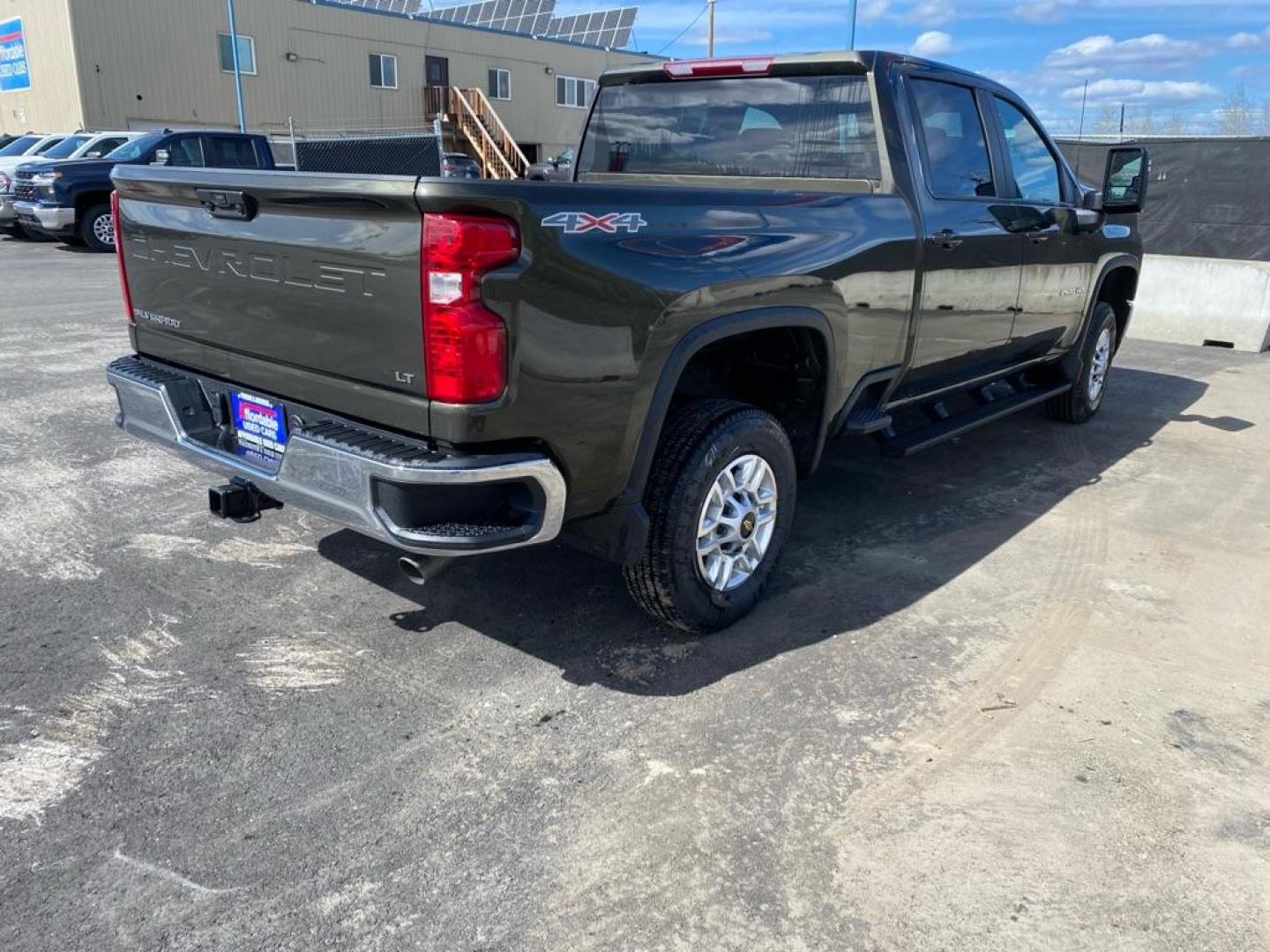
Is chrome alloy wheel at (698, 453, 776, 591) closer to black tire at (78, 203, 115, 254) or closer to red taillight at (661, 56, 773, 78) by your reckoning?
red taillight at (661, 56, 773, 78)

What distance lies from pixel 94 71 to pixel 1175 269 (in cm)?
2617

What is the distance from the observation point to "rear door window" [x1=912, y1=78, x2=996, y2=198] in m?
4.36

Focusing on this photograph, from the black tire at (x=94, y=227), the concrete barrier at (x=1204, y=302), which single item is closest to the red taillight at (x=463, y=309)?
the concrete barrier at (x=1204, y=302)

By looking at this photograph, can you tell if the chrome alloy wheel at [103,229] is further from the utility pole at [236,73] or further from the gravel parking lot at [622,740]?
the gravel parking lot at [622,740]

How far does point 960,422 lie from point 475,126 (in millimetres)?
32803

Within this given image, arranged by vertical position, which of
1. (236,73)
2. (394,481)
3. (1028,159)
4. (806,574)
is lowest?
(806,574)

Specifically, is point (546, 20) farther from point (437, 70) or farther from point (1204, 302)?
point (1204, 302)

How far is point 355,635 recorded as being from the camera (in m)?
3.56

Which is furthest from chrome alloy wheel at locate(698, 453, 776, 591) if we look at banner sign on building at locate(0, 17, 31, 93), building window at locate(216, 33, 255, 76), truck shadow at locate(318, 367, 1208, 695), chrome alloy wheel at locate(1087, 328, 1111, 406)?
banner sign on building at locate(0, 17, 31, 93)

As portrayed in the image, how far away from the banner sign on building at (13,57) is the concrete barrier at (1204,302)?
1154 inches

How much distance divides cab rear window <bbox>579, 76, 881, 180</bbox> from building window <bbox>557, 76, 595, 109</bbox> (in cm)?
3529

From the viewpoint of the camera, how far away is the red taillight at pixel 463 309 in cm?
253

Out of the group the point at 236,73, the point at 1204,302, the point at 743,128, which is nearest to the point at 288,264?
the point at 743,128

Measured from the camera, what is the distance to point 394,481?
2664mm
